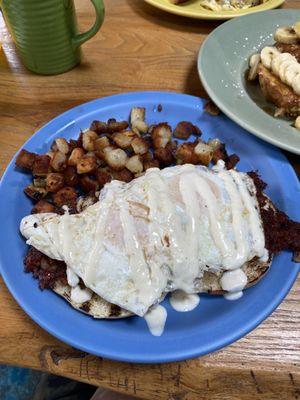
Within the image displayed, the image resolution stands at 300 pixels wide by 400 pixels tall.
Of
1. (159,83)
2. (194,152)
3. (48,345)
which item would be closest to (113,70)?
(159,83)

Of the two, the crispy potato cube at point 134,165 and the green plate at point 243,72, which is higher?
the green plate at point 243,72

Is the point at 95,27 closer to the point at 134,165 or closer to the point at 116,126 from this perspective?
the point at 116,126

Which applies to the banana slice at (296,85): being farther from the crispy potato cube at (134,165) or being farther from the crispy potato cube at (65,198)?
the crispy potato cube at (65,198)

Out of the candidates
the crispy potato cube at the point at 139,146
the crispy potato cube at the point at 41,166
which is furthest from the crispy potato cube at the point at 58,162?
the crispy potato cube at the point at 139,146

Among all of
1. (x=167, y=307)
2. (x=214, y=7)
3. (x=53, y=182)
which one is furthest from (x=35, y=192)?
(x=214, y=7)

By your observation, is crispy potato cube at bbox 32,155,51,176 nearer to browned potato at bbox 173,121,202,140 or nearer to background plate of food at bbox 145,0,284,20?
browned potato at bbox 173,121,202,140

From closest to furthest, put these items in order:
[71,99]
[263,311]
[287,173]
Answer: [263,311]
[287,173]
[71,99]

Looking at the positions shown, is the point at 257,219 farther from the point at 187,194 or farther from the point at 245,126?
the point at 245,126

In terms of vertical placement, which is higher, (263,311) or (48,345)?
(263,311)
